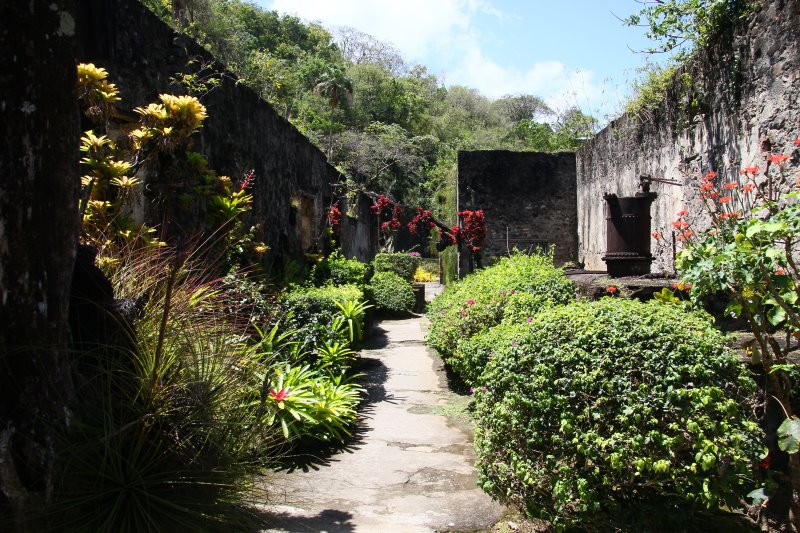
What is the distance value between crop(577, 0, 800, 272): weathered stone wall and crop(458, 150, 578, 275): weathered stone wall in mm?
4379

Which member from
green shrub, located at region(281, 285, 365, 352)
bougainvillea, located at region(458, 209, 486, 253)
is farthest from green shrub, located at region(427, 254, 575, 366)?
bougainvillea, located at region(458, 209, 486, 253)

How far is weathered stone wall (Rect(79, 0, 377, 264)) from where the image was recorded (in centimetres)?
477

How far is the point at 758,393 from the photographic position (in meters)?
3.10

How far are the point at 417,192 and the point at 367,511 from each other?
2597 centimetres

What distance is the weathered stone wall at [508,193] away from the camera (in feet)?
48.3

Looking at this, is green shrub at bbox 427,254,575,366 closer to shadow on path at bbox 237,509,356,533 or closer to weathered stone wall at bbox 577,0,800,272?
weathered stone wall at bbox 577,0,800,272

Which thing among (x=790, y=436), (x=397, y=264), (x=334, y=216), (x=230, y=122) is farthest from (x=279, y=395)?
(x=397, y=264)

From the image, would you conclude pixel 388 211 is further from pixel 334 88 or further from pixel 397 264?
pixel 334 88

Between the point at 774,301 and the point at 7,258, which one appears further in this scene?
the point at 774,301

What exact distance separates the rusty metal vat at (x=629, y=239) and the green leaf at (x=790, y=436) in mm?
3517

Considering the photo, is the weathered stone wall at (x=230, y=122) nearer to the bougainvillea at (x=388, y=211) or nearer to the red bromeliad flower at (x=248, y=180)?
the red bromeliad flower at (x=248, y=180)

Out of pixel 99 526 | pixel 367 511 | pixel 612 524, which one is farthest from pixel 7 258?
pixel 612 524

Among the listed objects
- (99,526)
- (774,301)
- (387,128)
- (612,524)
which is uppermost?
(387,128)

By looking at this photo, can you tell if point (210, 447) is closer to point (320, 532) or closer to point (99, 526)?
point (99, 526)
